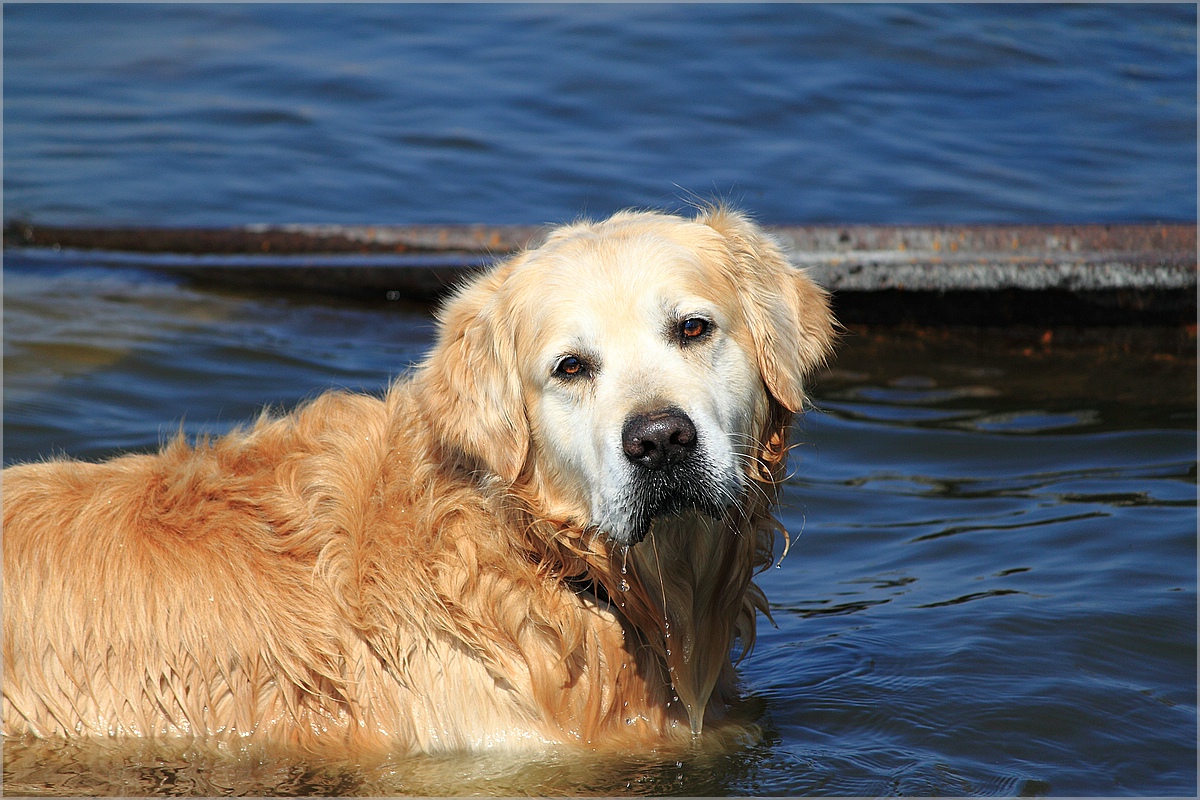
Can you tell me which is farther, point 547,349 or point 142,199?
point 142,199

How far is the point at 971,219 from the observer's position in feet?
37.7

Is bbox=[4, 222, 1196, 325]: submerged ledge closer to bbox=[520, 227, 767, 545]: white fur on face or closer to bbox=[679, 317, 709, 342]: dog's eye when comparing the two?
bbox=[520, 227, 767, 545]: white fur on face

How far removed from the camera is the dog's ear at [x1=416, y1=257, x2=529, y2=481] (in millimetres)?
3920

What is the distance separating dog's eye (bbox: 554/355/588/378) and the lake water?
101cm

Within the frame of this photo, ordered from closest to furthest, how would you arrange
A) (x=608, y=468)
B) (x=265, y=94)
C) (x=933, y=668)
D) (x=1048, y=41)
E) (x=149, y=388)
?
(x=608, y=468), (x=933, y=668), (x=149, y=388), (x=265, y=94), (x=1048, y=41)

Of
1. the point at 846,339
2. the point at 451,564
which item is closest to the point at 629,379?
the point at 451,564

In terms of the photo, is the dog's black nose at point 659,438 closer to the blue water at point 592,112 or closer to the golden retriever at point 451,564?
the golden retriever at point 451,564

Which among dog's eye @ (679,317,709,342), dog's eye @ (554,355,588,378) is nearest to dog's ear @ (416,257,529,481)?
dog's eye @ (554,355,588,378)

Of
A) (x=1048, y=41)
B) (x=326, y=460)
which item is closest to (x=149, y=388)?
(x=326, y=460)

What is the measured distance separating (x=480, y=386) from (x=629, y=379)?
574 millimetres

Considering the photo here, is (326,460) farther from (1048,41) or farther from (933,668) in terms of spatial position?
(1048,41)

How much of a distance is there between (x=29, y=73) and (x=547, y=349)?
1410 centimetres

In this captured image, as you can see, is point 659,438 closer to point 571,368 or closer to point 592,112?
point 571,368

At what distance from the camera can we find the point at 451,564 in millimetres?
3945
